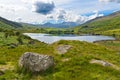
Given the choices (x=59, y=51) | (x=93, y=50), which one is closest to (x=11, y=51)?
(x=59, y=51)

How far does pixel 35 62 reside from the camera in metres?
27.0

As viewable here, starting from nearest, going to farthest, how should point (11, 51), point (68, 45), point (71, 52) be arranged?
point (71, 52)
point (68, 45)
point (11, 51)

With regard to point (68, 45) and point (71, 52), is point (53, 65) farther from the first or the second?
point (68, 45)

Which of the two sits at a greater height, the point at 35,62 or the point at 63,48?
the point at 63,48

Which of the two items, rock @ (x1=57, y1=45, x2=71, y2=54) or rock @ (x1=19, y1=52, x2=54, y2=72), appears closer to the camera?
rock @ (x1=19, y1=52, x2=54, y2=72)

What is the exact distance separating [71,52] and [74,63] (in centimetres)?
565

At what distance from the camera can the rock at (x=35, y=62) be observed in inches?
1059

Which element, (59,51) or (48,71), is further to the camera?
(59,51)

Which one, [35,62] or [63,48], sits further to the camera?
[63,48]

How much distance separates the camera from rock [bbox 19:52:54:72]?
88.3 ft

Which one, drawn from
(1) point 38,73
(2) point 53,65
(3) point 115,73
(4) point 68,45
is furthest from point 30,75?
(4) point 68,45

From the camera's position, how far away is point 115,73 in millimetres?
26266

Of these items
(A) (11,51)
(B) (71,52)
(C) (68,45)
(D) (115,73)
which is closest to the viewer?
(D) (115,73)

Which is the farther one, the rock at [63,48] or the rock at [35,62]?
the rock at [63,48]
